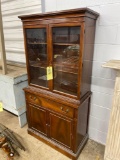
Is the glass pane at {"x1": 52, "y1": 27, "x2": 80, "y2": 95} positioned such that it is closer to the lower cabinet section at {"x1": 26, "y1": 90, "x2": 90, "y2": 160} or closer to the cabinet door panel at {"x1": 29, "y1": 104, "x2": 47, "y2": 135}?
the lower cabinet section at {"x1": 26, "y1": 90, "x2": 90, "y2": 160}

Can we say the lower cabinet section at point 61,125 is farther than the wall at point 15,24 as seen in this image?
No

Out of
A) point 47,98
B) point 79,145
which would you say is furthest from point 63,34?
point 79,145

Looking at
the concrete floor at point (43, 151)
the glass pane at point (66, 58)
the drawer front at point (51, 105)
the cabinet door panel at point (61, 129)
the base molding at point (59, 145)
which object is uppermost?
the glass pane at point (66, 58)

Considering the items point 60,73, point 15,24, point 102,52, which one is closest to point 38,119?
point 60,73

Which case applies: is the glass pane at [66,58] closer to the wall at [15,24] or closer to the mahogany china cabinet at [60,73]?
the mahogany china cabinet at [60,73]

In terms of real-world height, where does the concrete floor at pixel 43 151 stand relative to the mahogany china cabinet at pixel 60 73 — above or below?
below

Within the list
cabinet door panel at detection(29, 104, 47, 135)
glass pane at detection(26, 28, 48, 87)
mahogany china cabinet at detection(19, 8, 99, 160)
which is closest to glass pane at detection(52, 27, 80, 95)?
mahogany china cabinet at detection(19, 8, 99, 160)

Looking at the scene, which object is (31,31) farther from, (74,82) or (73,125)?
(73,125)

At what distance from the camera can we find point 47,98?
1.73m

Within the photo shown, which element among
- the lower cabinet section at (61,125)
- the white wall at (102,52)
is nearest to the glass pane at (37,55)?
the lower cabinet section at (61,125)

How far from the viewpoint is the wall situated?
214 centimetres

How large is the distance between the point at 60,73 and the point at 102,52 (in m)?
0.57

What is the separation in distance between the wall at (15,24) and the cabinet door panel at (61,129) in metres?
1.30

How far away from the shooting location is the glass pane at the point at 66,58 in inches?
58.3
